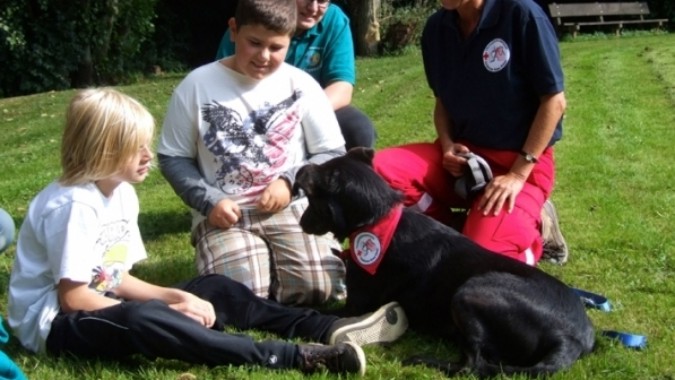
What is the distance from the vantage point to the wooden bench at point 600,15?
1047 inches

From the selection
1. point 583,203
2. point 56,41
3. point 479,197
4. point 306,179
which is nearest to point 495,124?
point 479,197

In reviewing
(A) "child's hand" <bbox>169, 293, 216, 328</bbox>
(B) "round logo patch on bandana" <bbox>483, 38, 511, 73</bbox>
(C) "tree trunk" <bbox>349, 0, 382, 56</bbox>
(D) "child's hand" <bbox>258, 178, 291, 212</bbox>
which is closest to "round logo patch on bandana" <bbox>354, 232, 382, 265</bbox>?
(D) "child's hand" <bbox>258, 178, 291, 212</bbox>

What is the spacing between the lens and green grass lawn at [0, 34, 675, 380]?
3.48 meters

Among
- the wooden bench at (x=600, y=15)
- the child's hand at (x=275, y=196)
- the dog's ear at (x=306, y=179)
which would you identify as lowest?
the wooden bench at (x=600, y=15)

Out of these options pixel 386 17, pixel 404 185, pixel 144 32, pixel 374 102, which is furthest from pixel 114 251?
pixel 386 17

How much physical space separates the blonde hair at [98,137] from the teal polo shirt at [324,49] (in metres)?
2.03

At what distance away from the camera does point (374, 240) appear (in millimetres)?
3795

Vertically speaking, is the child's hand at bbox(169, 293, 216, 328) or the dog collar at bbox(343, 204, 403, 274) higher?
the dog collar at bbox(343, 204, 403, 274)

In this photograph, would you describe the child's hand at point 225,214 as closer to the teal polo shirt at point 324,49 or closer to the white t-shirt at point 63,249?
the white t-shirt at point 63,249

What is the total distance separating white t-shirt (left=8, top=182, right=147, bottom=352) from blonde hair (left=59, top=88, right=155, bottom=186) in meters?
0.08

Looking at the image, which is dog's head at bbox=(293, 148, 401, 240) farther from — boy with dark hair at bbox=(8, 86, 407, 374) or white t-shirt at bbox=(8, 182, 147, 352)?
white t-shirt at bbox=(8, 182, 147, 352)

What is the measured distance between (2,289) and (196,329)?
1702 millimetres

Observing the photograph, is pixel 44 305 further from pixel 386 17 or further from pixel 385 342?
pixel 386 17

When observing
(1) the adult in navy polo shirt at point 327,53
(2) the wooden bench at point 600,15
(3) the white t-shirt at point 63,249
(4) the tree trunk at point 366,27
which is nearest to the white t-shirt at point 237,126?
(3) the white t-shirt at point 63,249
